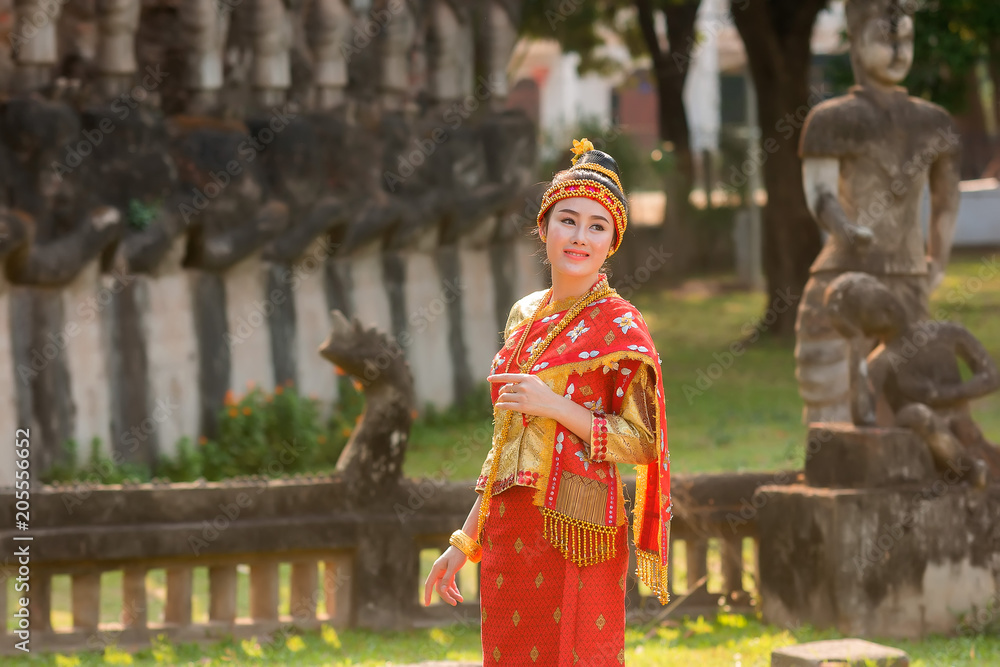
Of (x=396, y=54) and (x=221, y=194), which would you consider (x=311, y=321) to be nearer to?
(x=221, y=194)

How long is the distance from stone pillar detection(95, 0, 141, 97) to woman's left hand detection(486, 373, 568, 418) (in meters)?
6.85

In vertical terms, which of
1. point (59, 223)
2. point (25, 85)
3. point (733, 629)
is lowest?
point (733, 629)

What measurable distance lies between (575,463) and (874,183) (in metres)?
4.89

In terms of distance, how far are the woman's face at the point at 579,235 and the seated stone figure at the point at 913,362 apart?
2.75m

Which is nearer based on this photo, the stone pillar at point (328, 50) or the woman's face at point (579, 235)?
the woman's face at point (579, 235)

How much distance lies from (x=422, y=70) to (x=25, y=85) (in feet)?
14.2

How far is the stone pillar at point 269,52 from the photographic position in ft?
34.8

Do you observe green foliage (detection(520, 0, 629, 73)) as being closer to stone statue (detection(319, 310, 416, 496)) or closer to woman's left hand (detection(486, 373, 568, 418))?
stone statue (detection(319, 310, 416, 496))

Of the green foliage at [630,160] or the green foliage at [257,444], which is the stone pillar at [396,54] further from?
the green foliage at [630,160]

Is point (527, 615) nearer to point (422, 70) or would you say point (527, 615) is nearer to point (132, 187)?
point (132, 187)

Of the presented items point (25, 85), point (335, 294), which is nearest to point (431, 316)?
point (335, 294)

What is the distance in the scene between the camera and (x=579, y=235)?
349cm

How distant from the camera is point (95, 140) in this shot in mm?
9242

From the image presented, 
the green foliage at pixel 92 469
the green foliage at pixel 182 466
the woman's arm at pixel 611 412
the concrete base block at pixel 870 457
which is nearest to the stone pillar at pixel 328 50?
the green foliage at pixel 182 466
